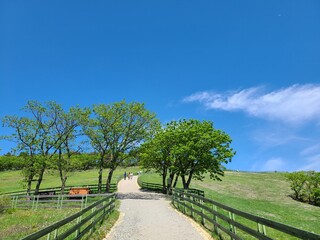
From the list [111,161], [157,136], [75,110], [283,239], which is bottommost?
[283,239]

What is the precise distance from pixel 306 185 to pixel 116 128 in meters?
37.4

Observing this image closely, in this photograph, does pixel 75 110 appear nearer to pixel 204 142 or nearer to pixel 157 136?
pixel 157 136

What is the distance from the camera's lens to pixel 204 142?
114 ft

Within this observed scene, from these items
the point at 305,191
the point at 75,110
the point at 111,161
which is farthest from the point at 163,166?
the point at 305,191

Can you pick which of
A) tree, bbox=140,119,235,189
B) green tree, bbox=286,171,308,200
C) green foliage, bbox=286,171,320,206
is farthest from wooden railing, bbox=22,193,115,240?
green tree, bbox=286,171,308,200

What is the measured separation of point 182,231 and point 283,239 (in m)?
6.02

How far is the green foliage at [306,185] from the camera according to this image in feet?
163

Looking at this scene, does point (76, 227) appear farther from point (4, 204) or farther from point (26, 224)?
point (4, 204)

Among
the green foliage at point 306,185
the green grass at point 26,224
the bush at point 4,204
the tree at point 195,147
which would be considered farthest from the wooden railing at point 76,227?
the green foliage at point 306,185

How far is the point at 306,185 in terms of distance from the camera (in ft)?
170

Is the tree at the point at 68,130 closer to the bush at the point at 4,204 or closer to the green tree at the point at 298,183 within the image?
the bush at the point at 4,204

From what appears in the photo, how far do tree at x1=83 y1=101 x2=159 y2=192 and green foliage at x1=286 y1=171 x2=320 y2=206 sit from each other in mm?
31406

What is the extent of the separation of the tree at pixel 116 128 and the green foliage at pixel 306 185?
103ft

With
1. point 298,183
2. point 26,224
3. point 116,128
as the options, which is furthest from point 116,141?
point 298,183
